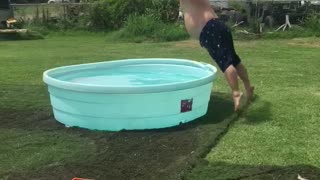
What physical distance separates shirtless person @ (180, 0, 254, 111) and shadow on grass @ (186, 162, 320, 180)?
1.56 m

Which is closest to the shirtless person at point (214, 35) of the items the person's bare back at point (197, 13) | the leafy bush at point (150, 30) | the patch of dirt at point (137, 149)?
the person's bare back at point (197, 13)

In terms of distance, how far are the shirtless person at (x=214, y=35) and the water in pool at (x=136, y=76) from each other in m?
1.07

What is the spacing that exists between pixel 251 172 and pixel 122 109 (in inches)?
63.0

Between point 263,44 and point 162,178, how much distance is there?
9424 millimetres

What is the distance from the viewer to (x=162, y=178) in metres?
3.51

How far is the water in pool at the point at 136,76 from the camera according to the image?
6125 mm

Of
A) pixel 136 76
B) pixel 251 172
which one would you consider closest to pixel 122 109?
pixel 251 172

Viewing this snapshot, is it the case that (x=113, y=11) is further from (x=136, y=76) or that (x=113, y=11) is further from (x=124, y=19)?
(x=136, y=76)

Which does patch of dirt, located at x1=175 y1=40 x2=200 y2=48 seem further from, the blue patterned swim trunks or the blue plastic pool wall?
the blue plastic pool wall

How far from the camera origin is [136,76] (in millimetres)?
6555

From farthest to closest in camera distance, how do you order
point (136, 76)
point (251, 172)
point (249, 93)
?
point (136, 76), point (249, 93), point (251, 172)

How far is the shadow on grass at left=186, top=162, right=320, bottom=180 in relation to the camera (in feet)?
11.3

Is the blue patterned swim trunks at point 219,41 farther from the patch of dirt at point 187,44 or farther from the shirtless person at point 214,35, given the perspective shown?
the patch of dirt at point 187,44

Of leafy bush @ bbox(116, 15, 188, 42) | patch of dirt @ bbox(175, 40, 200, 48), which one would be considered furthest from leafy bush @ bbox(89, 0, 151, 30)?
patch of dirt @ bbox(175, 40, 200, 48)
